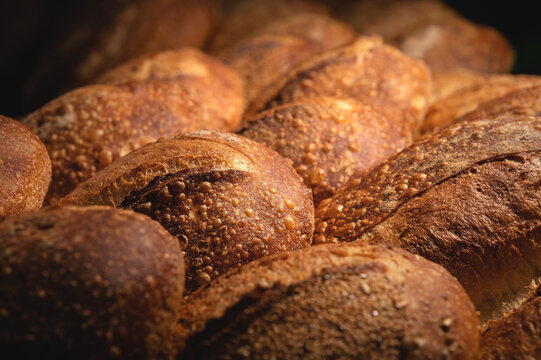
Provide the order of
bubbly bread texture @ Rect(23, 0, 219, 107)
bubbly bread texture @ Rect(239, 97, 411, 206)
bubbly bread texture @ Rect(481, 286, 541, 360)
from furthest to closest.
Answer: bubbly bread texture @ Rect(23, 0, 219, 107), bubbly bread texture @ Rect(239, 97, 411, 206), bubbly bread texture @ Rect(481, 286, 541, 360)

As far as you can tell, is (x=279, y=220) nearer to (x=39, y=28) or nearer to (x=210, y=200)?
(x=210, y=200)

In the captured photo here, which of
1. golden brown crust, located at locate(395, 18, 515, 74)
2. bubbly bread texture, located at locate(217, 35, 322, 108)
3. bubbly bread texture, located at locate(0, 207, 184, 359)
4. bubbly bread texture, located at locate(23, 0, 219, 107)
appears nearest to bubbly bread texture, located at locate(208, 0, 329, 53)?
bubbly bread texture, located at locate(23, 0, 219, 107)

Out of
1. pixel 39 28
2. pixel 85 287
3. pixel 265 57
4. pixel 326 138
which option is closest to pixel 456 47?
pixel 265 57

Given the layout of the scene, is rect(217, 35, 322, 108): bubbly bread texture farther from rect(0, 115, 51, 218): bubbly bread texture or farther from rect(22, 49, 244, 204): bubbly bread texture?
rect(0, 115, 51, 218): bubbly bread texture

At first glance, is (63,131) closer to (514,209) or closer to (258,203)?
(258,203)

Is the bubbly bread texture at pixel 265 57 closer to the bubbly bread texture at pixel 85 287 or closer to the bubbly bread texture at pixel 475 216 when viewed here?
the bubbly bread texture at pixel 475 216
